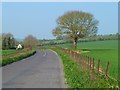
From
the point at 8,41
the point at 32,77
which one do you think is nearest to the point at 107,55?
the point at 32,77

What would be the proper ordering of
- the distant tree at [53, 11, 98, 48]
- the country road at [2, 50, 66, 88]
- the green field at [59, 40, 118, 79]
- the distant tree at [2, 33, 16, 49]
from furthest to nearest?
1. the distant tree at [2, 33, 16, 49]
2. the distant tree at [53, 11, 98, 48]
3. the green field at [59, 40, 118, 79]
4. the country road at [2, 50, 66, 88]

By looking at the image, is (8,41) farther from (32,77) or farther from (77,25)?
(32,77)

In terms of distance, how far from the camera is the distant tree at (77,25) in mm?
97125

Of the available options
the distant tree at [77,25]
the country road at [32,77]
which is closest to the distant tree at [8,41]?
the distant tree at [77,25]

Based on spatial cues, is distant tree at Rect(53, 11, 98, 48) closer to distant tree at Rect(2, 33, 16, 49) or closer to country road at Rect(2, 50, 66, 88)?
distant tree at Rect(2, 33, 16, 49)

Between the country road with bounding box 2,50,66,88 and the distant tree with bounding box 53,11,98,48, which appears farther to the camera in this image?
the distant tree with bounding box 53,11,98,48

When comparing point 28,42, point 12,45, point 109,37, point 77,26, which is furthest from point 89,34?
point 28,42

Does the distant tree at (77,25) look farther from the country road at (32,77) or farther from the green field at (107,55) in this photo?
the country road at (32,77)

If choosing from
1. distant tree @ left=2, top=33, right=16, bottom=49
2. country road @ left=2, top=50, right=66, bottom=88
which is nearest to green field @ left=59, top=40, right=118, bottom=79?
country road @ left=2, top=50, right=66, bottom=88

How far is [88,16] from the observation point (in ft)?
325

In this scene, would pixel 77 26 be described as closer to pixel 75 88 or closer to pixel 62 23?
pixel 62 23

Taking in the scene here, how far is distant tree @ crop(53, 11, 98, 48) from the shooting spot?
319 feet

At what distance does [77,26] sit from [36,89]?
270 ft

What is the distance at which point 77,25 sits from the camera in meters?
97.1
